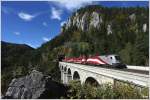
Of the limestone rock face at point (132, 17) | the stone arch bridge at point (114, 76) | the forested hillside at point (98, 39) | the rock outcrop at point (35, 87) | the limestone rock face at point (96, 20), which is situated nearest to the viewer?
the stone arch bridge at point (114, 76)

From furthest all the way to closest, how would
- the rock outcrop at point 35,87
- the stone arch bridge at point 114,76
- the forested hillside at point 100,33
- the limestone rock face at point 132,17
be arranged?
the limestone rock face at point 132,17, the forested hillside at point 100,33, the rock outcrop at point 35,87, the stone arch bridge at point 114,76

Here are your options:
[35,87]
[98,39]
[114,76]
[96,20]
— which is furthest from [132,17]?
[114,76]

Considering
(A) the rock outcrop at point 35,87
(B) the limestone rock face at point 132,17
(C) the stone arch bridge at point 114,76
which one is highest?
(B) the limestone rock face at point 132,17

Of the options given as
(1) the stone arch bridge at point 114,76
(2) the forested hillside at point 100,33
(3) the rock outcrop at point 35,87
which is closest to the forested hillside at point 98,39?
(2) the forested hillside at point 100,33

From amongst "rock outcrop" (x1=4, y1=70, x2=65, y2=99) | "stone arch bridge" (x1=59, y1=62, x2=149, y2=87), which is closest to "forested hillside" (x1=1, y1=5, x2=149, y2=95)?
"stone arch bridge" (x1=59, y1=62, x2=149, y2=87)

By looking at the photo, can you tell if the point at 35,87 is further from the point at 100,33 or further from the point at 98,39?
the point at 100,33

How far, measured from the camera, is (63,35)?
438ft

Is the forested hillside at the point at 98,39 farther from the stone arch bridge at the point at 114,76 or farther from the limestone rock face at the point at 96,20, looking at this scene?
the stone arch bridge at the point at 114,76

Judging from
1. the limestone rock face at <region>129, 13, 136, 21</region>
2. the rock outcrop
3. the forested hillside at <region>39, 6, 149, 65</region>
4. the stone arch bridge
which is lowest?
the rock outcrop

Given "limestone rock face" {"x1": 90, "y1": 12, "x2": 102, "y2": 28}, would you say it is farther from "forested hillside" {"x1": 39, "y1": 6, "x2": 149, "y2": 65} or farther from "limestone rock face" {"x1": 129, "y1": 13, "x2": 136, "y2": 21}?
"limestone rock face" {"x1": 129, "y1": 13, "x2": 136, "y2": 21}

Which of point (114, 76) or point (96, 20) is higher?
point (96, 20)

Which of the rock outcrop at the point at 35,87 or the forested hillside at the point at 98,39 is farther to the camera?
the forested hillside at the point at 98,39

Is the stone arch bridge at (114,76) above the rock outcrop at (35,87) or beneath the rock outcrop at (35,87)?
above

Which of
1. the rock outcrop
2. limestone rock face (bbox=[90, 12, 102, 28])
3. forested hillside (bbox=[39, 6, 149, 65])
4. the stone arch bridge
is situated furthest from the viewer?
limestone rock face (bbox=[90, 12, 102, 28])
